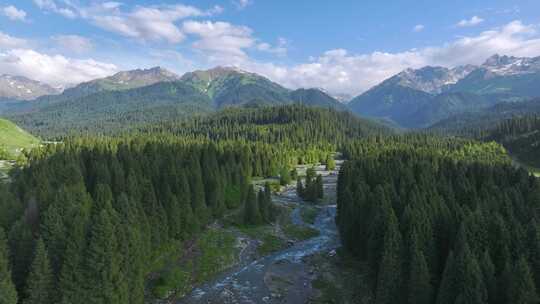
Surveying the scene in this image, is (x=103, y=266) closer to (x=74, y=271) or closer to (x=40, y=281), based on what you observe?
(x=74, y=271)

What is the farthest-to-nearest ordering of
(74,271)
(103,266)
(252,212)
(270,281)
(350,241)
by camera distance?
1. (252,212)
2. (350,241)
3. (270,281)
4. (103,266)
5. (74,271)

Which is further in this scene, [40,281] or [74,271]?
[74,271]

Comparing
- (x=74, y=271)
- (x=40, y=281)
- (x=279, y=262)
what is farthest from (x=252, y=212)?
(x=40, y=281)

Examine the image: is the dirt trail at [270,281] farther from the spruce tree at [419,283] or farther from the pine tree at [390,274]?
the spruce tree at [419,283]

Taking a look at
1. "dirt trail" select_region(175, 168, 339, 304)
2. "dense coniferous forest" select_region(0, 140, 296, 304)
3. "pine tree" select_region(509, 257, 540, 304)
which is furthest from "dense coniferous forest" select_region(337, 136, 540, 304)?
"dense coniferous forest" select_region(0, 140, 296, 304)

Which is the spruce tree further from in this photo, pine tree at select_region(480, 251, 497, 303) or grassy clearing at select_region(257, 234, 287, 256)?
grassy clearing at select_region(257, 234, 287, 256)
